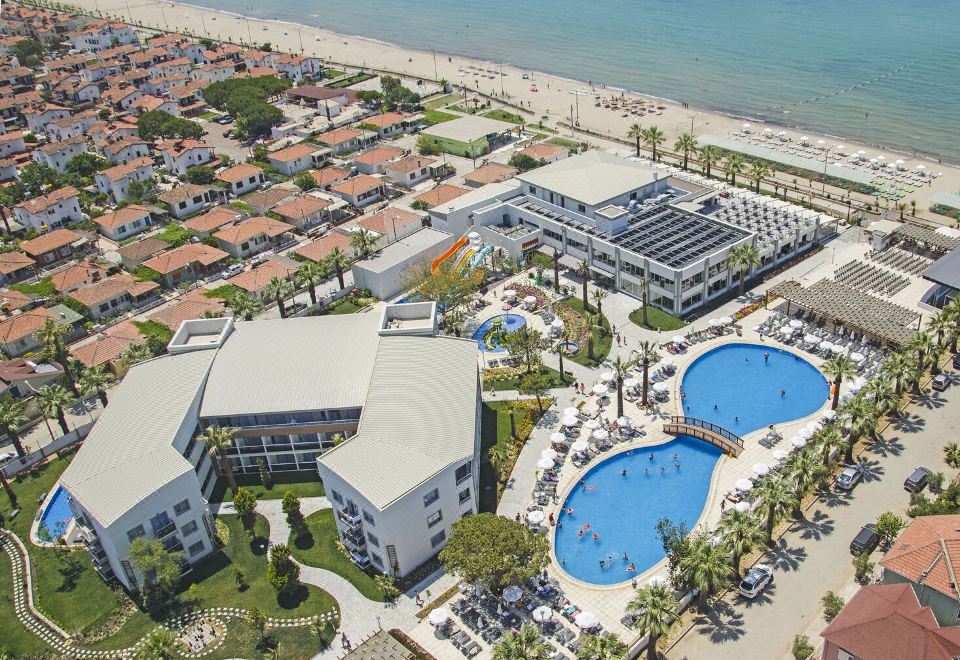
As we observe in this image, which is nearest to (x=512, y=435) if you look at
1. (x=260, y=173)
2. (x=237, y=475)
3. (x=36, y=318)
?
(x=237, y=475)

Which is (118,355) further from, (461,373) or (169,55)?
(169,55)

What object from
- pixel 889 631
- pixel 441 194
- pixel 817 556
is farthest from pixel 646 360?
pixel 441 194

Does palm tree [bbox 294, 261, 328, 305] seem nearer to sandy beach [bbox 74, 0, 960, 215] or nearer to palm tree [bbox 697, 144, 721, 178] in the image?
palm tree [bbox 697, 144, 721, 178]

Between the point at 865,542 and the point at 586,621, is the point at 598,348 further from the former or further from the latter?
the point at 586,621

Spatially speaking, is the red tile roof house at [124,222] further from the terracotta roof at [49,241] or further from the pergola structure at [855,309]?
the pergola structure at [855,309]

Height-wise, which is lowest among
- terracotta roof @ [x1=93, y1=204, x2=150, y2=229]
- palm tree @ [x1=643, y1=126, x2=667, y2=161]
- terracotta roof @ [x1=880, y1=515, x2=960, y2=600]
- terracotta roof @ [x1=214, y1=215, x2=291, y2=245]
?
terracotta roof @ [x1=214, y1=215, x2=291, y2=245]

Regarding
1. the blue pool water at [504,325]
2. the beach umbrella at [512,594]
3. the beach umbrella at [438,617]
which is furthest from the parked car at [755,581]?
the blue pool water at [504,325]

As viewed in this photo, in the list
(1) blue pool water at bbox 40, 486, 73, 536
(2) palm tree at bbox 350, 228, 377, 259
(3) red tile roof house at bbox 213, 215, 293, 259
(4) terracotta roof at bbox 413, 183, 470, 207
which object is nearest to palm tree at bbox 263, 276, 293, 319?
(2) palm tree at bbox 350, 228, 377, 259
